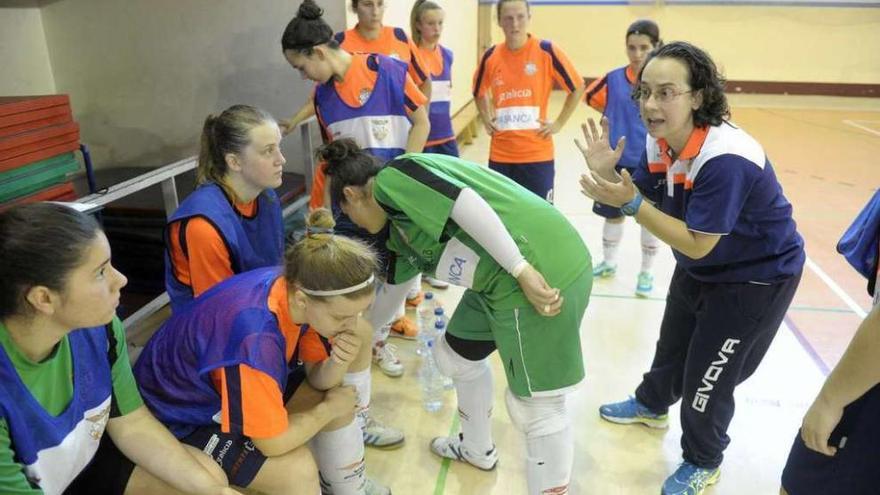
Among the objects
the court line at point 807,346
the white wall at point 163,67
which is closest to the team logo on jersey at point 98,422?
the white wall at point 163,67

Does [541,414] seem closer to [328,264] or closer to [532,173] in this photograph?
[328,264]

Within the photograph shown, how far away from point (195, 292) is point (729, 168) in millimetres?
1520

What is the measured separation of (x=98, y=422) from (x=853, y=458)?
1.53 m

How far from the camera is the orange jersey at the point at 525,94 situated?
3.42 m

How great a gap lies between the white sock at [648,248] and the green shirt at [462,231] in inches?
75.6

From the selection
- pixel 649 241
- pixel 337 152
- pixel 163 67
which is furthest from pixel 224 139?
pixel 649 241

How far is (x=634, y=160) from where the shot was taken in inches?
128

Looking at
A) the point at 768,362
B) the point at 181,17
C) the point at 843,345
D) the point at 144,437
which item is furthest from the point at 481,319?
the point at 181,17

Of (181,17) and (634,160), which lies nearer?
(634,160)

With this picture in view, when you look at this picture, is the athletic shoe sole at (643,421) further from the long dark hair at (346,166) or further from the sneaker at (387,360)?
the long dark hair at (346,166)

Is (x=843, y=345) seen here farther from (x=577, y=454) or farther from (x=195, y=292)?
(x=195, y=292)

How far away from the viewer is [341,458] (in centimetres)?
174

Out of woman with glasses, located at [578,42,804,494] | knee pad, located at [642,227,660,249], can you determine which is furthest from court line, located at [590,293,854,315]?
woman with glasses, located at [578,42,804,494]

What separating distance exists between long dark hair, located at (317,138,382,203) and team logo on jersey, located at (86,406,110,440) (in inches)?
31.6
